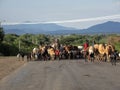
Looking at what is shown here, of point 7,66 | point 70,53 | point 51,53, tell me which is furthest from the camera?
point 70,53

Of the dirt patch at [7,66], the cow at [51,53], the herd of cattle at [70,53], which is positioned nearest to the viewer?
the dirt patch at [7,66]

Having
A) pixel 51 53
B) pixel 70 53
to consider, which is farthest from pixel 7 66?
pixel 70 53

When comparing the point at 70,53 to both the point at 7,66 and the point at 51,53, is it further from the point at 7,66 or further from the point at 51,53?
the point at 7,66

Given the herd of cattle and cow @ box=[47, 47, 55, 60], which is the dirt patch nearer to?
the herd of cattle

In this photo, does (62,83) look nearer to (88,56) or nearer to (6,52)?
(88,56)

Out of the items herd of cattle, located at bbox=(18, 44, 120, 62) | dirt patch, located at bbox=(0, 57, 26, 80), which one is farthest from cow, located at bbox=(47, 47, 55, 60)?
dirt patch, located at bbox=(0, 57, 26, 80)

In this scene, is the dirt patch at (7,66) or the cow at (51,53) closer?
the dirt patch at (7,66)

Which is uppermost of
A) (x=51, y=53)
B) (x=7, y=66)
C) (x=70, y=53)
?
(x=7, y=66)

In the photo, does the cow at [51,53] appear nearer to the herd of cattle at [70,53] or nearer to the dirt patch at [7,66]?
the herd of cattle at [70,53]

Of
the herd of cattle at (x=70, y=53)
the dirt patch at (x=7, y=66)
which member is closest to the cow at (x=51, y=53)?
the herd of cattle at (x=70, y=53)

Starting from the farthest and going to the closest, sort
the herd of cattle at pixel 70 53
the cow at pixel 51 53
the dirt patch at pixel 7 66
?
the cow at pixel 51 53 → the herd of cattle at pixel 70 53 → the dirt patch at pixel 7 66

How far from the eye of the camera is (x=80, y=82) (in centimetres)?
1680

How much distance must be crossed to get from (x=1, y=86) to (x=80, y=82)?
9.89 feet

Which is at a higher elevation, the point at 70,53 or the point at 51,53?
the point at 51,53
